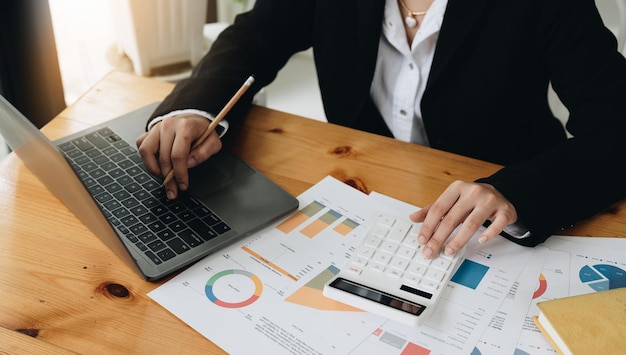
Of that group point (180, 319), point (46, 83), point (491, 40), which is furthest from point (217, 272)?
point (46, 83)

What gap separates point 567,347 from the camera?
0.66 meters

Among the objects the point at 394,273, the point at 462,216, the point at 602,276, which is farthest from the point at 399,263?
the point at 602,276

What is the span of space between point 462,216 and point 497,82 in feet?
1.30

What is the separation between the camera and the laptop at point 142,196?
0.69 m

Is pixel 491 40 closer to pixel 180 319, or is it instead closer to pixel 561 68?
pixel 561 68

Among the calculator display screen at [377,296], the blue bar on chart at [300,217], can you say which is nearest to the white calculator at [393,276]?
the calculator display screen at [377,296]

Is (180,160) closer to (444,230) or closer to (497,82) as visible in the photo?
(444,230)

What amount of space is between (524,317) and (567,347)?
8cm

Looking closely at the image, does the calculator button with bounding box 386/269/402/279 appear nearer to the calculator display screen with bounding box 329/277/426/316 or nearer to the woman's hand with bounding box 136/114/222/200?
the calculator display screen with bounding box 329/277/426/316

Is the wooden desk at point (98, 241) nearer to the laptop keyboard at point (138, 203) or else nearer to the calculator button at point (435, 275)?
the laptop keyboard at point (138, 203)

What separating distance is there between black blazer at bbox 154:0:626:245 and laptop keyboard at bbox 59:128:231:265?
11 cm

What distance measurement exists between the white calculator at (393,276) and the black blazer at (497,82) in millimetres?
163

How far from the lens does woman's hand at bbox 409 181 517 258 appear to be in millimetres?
804

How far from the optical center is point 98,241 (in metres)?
0.82
